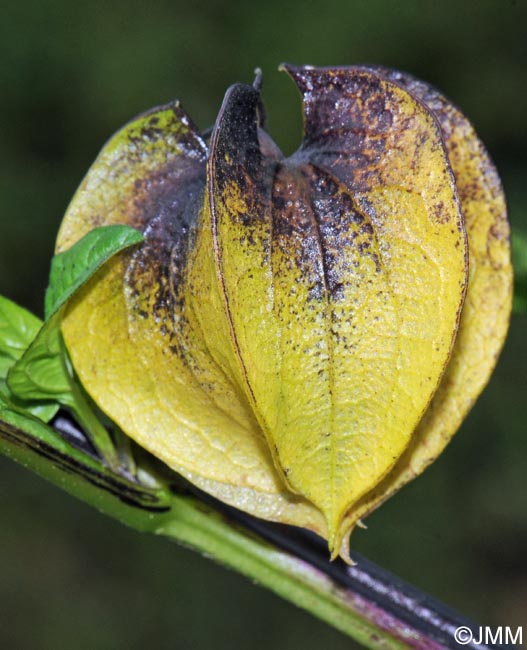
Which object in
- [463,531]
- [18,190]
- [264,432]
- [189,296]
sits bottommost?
[264,432]

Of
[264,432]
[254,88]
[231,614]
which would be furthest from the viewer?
[231,614]

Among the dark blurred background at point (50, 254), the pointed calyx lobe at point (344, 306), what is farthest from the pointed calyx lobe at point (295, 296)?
the dark blurred background at point (50, 254)

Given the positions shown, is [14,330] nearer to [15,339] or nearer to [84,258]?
[15,339]

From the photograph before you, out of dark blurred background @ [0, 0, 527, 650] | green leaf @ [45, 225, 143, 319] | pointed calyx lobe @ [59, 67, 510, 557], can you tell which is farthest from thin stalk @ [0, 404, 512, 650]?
dark blurred background @ [0, 0, 527, 650]

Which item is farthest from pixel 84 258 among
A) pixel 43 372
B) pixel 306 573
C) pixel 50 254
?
pixel 50 254

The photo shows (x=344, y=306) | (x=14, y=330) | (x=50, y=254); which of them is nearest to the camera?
(x=344, y=306)

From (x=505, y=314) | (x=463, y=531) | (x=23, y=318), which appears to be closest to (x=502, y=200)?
(x=505, y=314)

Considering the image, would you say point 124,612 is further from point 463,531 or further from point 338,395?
point 338,395
